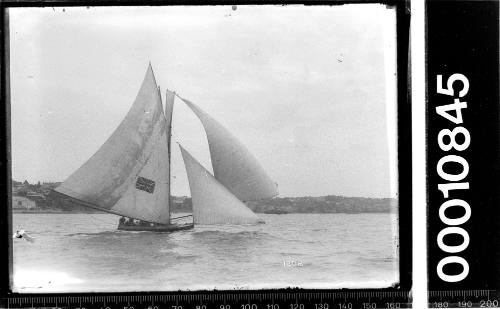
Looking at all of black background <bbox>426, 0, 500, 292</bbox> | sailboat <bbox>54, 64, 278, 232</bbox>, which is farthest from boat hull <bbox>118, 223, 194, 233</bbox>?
black background <bbox>426, 0, 500, 292</bbox>

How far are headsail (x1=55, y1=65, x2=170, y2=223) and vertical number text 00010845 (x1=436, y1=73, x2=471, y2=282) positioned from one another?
3.15 feet

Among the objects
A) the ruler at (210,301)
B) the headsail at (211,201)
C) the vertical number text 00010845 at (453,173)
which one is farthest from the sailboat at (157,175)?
the vertical number text 00010845 at (453,173)

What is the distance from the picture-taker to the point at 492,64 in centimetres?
183

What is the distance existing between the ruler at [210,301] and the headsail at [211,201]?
0.26 metres

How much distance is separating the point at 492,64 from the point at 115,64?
1.31 metres

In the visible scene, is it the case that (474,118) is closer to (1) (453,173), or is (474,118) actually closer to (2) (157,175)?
(1) (453,173)

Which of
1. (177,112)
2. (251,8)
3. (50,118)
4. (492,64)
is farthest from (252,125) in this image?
(492,64)

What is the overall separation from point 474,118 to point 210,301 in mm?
1102

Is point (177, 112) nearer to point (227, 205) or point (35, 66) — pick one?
point (227, 205)

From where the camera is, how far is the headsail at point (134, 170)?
1.88 metres

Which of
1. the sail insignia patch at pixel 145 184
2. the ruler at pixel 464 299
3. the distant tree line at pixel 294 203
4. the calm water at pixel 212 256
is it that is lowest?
the ruler at pixel 464 299

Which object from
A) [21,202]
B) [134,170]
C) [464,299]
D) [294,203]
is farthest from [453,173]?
[21,202]

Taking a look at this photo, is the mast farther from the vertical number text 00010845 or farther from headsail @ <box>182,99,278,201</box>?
the vertical number text 00010845

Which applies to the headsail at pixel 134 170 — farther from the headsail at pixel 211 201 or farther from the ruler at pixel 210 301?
the ruler at pixel 210 301
